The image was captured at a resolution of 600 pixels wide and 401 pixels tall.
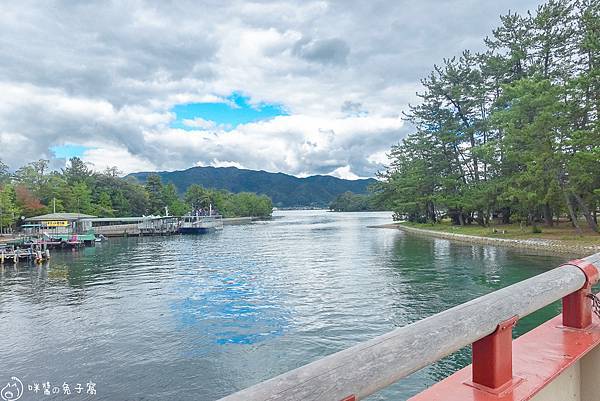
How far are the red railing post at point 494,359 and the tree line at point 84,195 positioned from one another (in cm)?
5493

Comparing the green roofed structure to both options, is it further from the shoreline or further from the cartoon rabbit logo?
the cartoon rabbit logo

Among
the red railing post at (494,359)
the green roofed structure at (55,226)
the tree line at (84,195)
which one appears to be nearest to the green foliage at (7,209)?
the tree line at (84,195)

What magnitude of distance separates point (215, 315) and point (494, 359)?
1130 centimetres

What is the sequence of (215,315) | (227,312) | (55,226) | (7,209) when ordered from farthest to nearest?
(7,209) < (55,226) < (227,312) < (215,315)

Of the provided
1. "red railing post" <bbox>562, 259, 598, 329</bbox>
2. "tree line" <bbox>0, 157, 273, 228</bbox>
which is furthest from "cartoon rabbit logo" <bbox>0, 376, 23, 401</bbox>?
"tree line" <bbox>0, 157, 273, 228</bbox>

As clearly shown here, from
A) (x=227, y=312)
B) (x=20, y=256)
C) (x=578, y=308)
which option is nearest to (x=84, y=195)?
(x=20, y=256)

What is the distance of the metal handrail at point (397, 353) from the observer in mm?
1025

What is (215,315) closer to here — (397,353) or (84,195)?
(397,353)

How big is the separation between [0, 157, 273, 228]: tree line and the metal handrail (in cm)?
5498

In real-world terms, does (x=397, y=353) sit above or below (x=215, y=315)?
above

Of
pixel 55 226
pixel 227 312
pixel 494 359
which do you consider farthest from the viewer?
pixel 55 226

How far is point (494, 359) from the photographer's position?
1684 millimetres

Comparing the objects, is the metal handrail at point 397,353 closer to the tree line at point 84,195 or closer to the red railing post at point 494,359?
the red railing post at point 494,359

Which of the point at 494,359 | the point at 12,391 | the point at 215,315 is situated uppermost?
the point at 494,359
